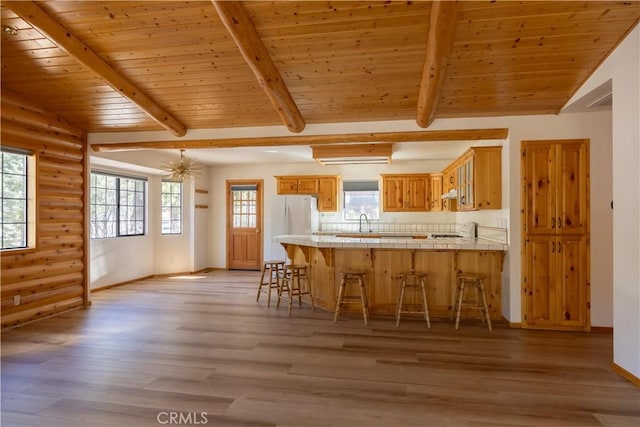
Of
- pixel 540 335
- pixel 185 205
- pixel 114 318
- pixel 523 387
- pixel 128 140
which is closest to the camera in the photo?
pixel 523 387

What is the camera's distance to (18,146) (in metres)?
4.07

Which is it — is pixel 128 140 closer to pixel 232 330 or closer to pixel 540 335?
pixel 232 330

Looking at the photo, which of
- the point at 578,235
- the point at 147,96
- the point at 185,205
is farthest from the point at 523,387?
the point at 185,205

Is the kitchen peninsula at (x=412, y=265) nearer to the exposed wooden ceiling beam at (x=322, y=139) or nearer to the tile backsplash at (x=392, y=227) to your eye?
the exposed wooden ceiling beam at (x=322, y=139)

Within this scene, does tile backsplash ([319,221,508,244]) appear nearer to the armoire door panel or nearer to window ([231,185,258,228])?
window ([231,185,258,228])

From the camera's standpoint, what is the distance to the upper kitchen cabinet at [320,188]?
775 centimetres

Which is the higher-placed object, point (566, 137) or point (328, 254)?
point (566, 137)

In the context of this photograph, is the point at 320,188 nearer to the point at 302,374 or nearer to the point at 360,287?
the point at 360,287

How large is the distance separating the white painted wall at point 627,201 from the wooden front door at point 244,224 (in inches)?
260

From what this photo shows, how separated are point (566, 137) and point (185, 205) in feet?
22.8

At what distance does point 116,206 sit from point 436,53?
6156 millimetres

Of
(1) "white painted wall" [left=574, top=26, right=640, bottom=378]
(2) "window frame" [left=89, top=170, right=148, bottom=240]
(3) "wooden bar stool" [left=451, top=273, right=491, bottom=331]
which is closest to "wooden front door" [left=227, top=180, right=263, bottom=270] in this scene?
(2) "window frame" [left=89, top=170, right=148, bottom=240]

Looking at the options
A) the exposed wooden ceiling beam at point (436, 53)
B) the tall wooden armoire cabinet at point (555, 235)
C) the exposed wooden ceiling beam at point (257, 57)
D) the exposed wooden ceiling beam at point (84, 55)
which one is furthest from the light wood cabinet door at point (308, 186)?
the tall wooden armoire cabinet at point (555, 235)

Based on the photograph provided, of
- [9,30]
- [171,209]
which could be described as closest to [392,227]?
[171,209]
